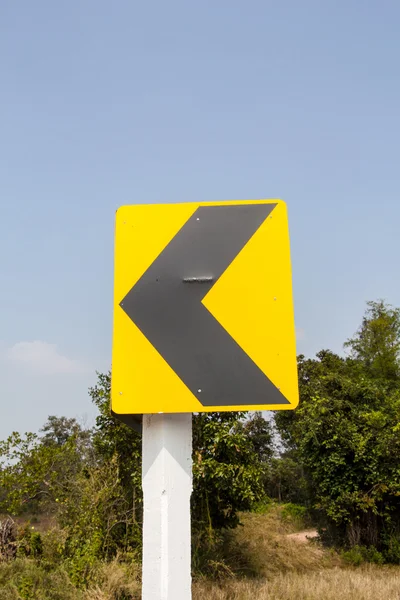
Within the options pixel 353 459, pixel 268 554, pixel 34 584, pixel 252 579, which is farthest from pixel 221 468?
pixel 353 459

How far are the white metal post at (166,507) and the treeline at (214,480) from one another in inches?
289

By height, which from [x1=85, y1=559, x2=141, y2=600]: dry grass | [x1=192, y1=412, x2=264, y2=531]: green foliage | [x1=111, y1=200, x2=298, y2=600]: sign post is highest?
[x1=111, y1=200, x2=298, y2=600]: sign post

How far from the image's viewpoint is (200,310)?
4.53 ft

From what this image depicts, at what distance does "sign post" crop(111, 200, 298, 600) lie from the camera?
1.31 meters

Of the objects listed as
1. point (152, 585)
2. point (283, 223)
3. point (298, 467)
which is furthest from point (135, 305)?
point (298, 467)

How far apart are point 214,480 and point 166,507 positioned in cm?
857

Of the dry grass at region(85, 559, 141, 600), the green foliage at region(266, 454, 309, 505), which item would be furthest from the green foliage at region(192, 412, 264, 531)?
the green foliage at region(266, 454, 309, 505)

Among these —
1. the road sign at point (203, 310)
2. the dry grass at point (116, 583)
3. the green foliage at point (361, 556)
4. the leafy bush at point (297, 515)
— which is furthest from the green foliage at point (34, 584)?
the leafy bush at point (297, 515)

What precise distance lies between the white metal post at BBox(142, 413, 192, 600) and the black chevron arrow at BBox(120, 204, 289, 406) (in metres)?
0.13

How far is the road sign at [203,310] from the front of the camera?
4.38 feet

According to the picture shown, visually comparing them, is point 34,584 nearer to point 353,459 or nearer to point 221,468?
point 221,468

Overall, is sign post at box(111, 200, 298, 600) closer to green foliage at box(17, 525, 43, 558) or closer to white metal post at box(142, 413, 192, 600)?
white metal post at box(142, 413, 192, 600)

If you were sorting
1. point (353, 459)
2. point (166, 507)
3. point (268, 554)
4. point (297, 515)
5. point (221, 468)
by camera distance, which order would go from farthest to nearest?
point (297, 515), point (353, 459), point (268, 554), point (221, 468), point (166, 507)

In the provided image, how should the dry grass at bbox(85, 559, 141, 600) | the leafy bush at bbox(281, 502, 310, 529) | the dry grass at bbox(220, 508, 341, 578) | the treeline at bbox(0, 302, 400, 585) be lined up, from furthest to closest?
1. the leafy bush at bbox(281, 502, 310, 529)
2. the dry grass at bbox(220, 508, 341, 578)
3. the treeline at bbox(0, 302, 400, 585)
4. the dry grass at bbox(85, 559, 141, 600)
